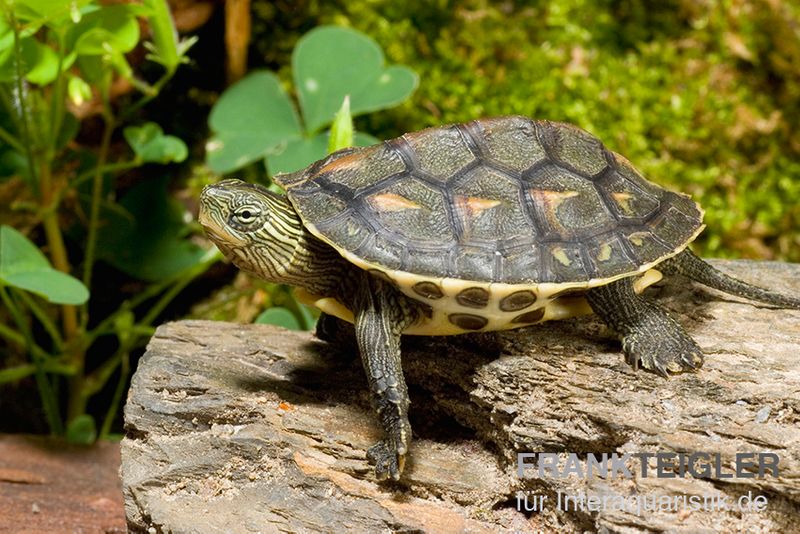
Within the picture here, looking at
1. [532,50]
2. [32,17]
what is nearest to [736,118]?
[532,50]

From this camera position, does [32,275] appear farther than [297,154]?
No

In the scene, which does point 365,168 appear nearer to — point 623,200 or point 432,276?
point 432,276

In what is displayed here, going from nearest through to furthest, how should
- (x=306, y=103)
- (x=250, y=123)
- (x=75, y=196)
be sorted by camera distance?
1. (x=306, y=103)
2. (x=250, y=123)
3. (x=75, y=196)

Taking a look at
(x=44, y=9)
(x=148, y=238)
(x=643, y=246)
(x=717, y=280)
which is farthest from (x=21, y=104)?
(x=717, y=280)

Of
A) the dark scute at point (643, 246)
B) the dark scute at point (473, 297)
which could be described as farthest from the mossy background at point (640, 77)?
the dark scute at point (473, 297)

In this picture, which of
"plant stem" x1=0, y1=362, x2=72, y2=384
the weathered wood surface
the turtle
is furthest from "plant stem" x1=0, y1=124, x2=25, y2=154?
the turtle

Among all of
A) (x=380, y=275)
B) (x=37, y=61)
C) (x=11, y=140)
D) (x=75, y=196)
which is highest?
(x=37, y=61)
